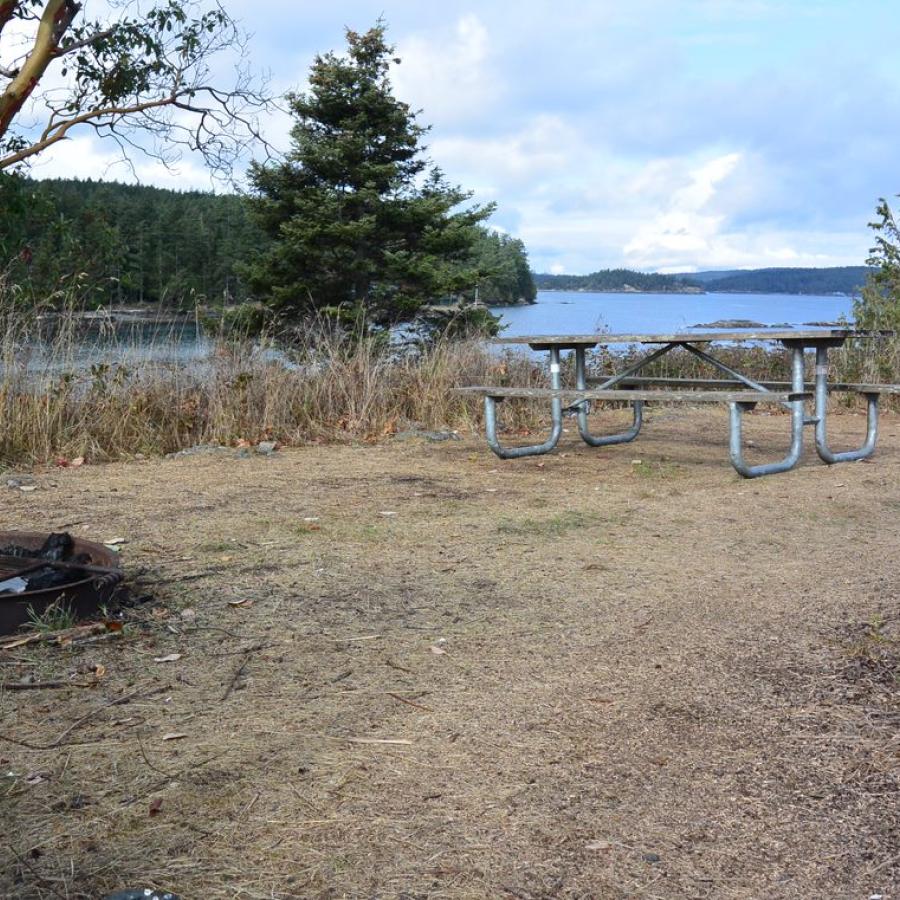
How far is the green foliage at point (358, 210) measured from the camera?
2147 centimetres

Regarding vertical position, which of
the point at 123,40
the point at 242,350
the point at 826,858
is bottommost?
the point at 826,858

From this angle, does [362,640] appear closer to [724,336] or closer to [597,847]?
[597,847]

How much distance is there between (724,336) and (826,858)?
456 centimetres

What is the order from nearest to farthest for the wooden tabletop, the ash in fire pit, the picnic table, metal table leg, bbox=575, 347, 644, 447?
the ash in fire pit
the wooden tabletop
the picnic table
metal table leg, bbox=575, 347, 644, 447

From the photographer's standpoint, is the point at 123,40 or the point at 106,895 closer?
the point at 106,895

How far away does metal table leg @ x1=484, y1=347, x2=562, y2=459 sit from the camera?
7.10 metres

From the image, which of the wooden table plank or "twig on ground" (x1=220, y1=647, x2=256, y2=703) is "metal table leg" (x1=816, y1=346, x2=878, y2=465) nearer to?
the wooden table plank

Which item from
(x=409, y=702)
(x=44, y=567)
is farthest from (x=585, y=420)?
(x=409, y=702)

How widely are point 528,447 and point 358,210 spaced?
15512 millimetres

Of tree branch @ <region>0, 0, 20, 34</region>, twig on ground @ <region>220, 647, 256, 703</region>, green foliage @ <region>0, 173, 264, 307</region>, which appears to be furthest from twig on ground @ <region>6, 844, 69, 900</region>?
green foliage @ <region>0, 173, 264, 307</region>

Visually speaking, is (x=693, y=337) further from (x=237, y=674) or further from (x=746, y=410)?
(x=237, y=674)

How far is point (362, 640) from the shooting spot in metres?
3.24

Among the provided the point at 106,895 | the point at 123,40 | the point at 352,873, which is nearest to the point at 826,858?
the point at 352,873

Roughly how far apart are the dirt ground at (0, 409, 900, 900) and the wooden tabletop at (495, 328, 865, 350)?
1.08 meters
